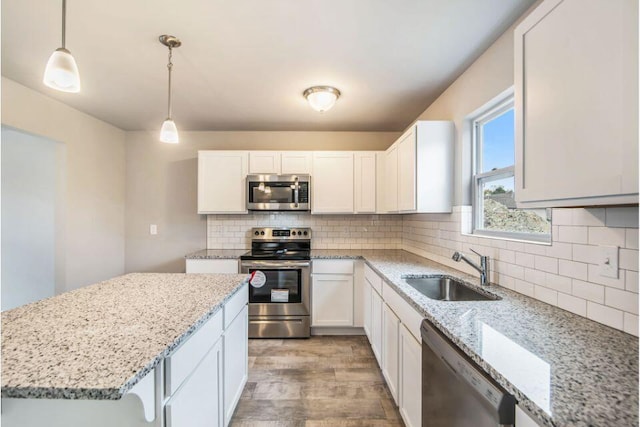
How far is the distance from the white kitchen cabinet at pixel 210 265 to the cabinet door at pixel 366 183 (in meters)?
1.58

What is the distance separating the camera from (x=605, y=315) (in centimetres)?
111

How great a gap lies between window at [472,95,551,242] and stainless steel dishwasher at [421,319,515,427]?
0.88 m

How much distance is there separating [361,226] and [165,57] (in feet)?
8.73

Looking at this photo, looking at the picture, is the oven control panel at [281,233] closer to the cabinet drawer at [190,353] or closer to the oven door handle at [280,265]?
the oven door handle at [280,265]

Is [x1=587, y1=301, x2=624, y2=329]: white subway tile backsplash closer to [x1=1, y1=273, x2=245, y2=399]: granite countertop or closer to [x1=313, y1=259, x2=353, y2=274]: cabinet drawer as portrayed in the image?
[x1=1, y1=273, x2=245, y2=399]: granite countertop

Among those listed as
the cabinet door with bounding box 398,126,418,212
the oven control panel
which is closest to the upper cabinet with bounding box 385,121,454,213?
the cabinet door with bounding box 398,126,418,212

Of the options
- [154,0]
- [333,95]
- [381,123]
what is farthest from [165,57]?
[381,123]

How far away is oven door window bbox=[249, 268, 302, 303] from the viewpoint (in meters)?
3.05

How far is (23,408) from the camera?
921 mm

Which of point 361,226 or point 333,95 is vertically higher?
point 333,95

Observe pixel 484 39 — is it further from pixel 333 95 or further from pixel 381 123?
pixel 381 123

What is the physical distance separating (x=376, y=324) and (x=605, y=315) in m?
1.56

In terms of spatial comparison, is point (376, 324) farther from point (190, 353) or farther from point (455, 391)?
point (190, 353)

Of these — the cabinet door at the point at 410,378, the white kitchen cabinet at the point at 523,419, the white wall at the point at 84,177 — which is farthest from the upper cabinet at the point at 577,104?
the white wall at the point at 84,177
